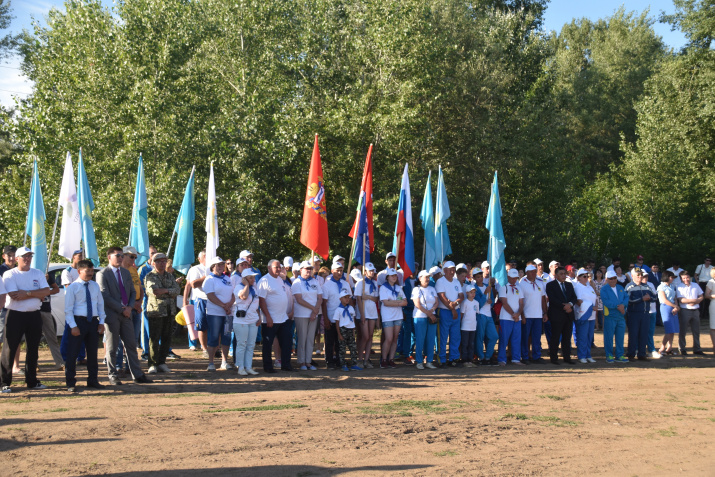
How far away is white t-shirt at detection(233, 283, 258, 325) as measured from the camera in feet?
38.0

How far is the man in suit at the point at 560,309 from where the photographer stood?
13.9 meters

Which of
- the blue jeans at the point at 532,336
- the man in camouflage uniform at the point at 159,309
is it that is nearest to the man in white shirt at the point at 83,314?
the man in camouflage uniform at the point at 159,309

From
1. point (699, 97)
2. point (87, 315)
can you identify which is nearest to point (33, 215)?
point (87, 315)

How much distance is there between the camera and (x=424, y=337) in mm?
13039

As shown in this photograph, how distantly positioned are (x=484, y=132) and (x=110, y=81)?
14.6 metres

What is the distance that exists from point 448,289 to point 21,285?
294 inches

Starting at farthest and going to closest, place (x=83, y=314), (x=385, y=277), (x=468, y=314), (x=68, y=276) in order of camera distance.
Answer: (x=468, y=314)
(x=385, y=277)
(x=68, y=276)
(x=83, y=314)

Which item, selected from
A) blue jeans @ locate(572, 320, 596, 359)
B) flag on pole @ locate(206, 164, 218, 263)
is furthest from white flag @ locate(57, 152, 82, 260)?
blue jeans @ locate(572, 320, 596, 359)

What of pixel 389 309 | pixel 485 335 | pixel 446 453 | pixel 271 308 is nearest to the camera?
pixel 446 453

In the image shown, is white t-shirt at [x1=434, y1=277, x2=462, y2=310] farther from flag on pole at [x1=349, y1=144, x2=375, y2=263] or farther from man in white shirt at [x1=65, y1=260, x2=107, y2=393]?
man in white shirt at [x1=65, y1=260, x2=107, y2=393]

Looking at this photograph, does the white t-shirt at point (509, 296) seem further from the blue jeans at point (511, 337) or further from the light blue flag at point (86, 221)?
the light blue flag at point (86, 221)

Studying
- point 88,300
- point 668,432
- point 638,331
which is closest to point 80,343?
point 88,300

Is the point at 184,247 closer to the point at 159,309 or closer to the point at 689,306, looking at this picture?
the point at 159,309

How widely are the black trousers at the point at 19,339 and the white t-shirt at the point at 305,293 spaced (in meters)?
4.33
